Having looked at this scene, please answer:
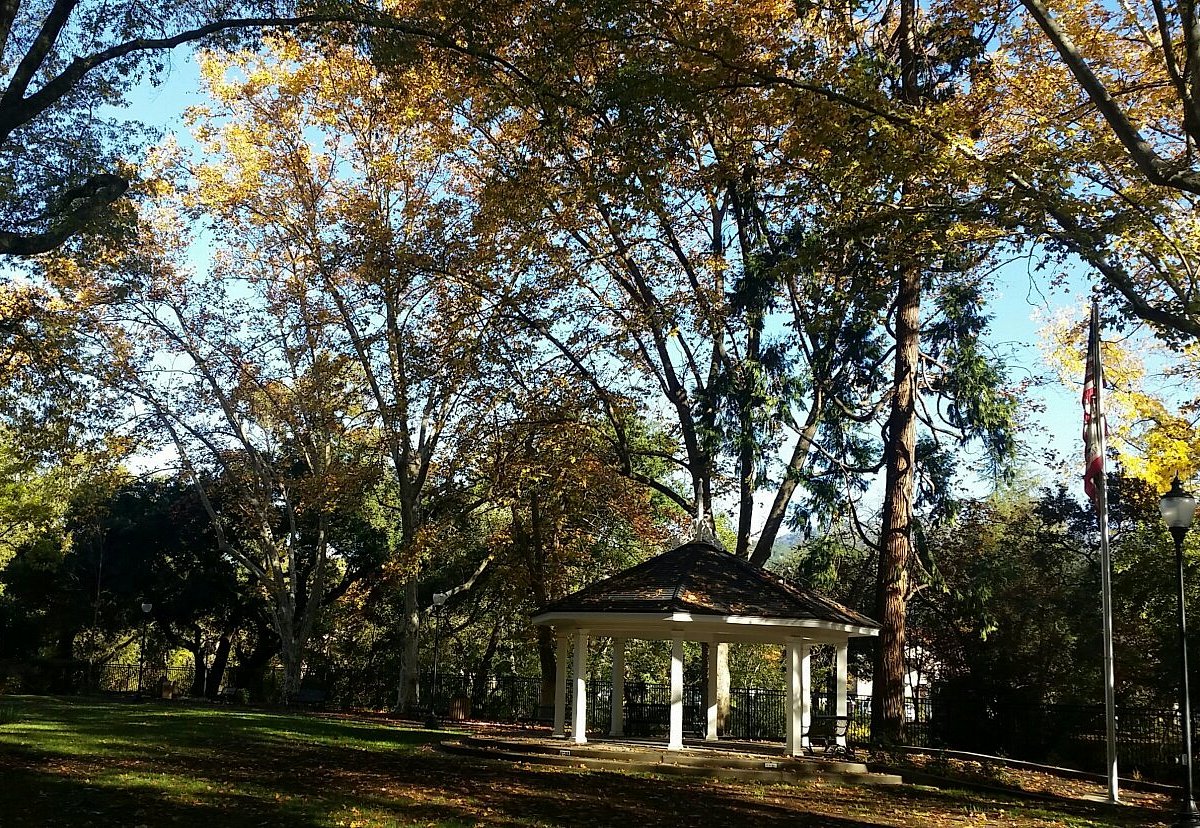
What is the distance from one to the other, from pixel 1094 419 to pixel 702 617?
23.9 ft

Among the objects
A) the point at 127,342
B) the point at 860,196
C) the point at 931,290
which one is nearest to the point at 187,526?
the point at 127,342

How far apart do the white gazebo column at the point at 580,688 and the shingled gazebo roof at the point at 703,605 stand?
317 mm

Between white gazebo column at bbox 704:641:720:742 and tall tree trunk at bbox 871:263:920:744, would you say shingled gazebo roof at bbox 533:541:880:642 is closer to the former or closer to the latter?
white gazebo column at bbox 704:641:720:742

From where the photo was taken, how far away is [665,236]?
78.8ft

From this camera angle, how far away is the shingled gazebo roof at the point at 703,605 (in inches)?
719

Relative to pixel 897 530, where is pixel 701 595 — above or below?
below

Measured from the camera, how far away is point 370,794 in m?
13.0

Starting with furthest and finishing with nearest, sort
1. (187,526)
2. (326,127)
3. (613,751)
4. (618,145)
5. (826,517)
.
A: (187,526) → (326,127) → (826,517) → (613,751) → (618,145)

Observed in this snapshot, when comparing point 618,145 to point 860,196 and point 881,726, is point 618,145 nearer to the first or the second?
point 860,196

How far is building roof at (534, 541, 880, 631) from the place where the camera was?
18.4m

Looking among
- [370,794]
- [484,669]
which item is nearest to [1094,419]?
[370,794]

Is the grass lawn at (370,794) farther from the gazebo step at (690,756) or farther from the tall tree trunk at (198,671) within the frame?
the tall tree trunk at (198,671)

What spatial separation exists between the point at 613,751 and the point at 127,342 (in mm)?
22971

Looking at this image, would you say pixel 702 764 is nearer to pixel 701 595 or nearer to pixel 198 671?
pixel 701 595
